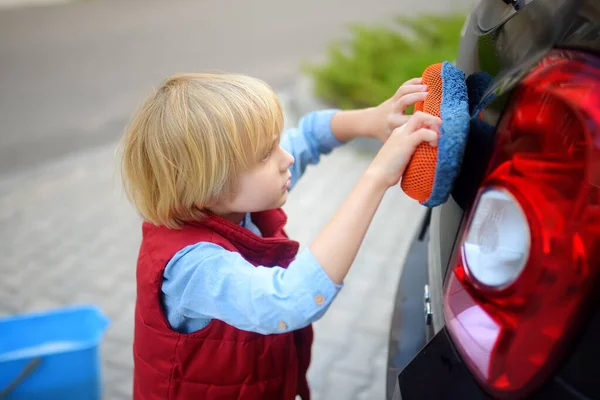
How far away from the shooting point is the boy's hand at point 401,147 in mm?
1311

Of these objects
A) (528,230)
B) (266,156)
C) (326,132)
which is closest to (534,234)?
(528,230)

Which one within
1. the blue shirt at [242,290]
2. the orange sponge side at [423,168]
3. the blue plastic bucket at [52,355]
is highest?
the orange sponge side at [423,168]

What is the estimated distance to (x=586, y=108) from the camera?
1.03 meters

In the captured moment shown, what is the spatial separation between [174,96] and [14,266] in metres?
2.38

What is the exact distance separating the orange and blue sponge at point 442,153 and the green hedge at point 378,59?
3070 millimetres

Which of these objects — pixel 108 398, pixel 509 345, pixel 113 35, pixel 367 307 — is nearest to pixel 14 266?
pixel 108 398

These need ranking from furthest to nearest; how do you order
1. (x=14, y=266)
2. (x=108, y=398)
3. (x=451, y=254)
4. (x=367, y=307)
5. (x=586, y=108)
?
(x=14, y=266) → (x=367, y=307) → (x=108, y=398) → (x=451, y=254) → (x=586, y=108)

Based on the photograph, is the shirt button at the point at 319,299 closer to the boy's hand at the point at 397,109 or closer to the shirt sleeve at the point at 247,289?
the shirt sleeve at the point at 247,289

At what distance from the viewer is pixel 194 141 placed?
1.49 metres

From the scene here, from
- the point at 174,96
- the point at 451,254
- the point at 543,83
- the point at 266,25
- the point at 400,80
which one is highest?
the point at 543,83

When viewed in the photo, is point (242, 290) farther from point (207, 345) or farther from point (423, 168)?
point (423, 168)

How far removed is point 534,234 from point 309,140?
96cm

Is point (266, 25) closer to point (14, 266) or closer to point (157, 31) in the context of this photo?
point (157, 31)

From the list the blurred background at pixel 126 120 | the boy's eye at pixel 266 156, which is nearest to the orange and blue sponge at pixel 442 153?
the boy's eye at pixel 266 156
